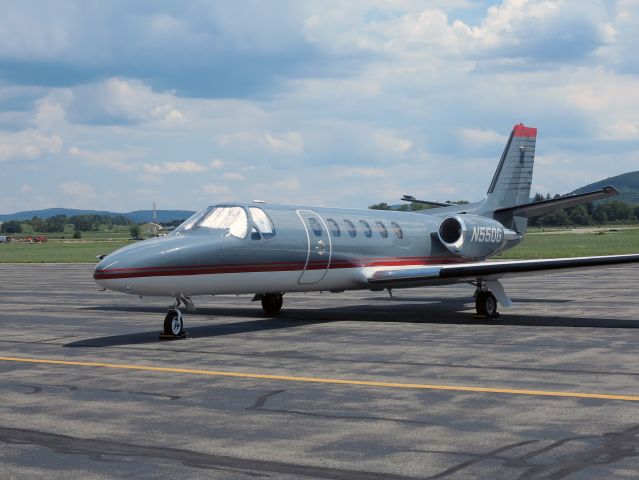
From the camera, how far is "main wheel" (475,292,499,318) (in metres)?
21.5

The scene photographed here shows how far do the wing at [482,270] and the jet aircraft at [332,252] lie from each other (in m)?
0.03

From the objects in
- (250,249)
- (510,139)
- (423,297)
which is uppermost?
(510,139)

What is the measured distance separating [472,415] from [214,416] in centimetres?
278

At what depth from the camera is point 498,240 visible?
26.0 meters

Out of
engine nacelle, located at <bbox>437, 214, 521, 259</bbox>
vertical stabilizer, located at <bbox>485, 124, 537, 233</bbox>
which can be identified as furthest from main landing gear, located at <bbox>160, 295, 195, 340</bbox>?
vertical stabilizer, located at <bbox>485, 124, 537, 233</bbox>

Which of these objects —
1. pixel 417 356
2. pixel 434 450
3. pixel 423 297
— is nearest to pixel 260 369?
pixel 417 356

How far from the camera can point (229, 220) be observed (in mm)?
18578

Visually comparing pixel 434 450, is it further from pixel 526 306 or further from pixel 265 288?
pixel 526 306

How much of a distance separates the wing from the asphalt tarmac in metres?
0.97

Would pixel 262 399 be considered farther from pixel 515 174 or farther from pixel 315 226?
pixel 515 174

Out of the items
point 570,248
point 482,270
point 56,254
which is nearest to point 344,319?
point 482,270

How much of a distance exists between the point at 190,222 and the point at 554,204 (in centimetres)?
1044

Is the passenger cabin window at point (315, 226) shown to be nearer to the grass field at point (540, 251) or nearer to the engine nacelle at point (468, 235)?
the engine nacelle at point (468, 235)

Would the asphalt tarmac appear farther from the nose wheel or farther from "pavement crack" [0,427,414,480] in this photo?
the nose wheel
